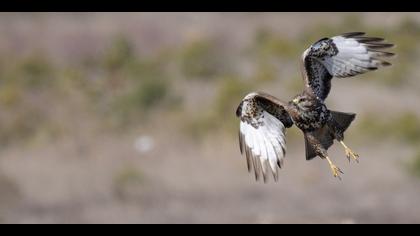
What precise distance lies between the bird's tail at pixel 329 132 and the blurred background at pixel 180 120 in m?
5.49

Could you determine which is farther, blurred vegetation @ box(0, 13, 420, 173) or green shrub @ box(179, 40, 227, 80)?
green shrub @ box(179, 40, 227, 80)

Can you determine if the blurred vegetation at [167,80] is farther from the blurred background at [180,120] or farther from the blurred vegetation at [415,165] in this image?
the blurred vegetation at [415,165]

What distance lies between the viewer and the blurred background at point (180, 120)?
25188 millimetres

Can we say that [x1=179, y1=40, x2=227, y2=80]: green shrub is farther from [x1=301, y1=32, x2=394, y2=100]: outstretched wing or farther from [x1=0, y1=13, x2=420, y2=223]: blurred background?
[x1=301, y1=32, x2=394, y2=100]: outstretched wing

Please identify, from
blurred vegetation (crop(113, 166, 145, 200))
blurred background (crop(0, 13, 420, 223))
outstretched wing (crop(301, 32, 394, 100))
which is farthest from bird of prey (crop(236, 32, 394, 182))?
blurred vegetation (crop(113, 166, 145, 200))

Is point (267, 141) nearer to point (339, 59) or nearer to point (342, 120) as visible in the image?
point (342, 120)

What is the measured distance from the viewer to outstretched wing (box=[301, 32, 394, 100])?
50.3ft

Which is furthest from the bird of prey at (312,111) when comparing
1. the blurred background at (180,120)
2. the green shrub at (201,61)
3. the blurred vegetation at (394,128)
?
the green shrub at (201,61)

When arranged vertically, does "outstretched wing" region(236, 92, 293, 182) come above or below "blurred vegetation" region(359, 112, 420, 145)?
below

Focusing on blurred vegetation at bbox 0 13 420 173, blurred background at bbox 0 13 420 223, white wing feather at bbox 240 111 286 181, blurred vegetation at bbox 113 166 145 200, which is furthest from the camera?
blurred vegetation at bbox 0 13 420 173

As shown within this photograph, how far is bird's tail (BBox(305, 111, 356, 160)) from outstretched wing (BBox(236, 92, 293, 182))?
35 cm

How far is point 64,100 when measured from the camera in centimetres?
3394

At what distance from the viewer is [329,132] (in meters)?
14.9

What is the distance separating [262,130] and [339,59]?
1488 mm
